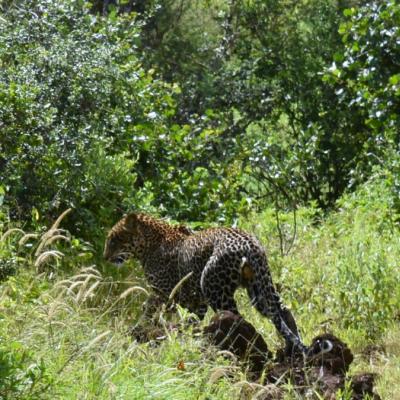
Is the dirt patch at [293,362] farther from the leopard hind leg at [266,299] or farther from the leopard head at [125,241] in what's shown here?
the leopard head at [125,241]

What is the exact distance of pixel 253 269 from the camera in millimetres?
8961

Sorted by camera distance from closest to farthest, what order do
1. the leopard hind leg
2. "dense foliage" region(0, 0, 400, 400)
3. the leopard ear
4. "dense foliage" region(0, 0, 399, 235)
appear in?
"dense foliage" region(0, 0, 400, 400)
the leopard hind leg
the leopard ear
"dense foliage" region(0, 0, 399, 235)

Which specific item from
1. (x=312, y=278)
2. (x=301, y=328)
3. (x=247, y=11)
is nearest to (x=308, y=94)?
(x=247, y=11)

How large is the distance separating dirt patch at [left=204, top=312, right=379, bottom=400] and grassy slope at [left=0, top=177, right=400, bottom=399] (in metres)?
0.20

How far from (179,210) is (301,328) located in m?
2.98

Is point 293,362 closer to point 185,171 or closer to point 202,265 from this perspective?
point 202,265

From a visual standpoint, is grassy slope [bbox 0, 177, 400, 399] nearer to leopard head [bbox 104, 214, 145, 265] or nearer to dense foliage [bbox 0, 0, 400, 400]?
dense foliage [bbox 0, 0, 400, 400]

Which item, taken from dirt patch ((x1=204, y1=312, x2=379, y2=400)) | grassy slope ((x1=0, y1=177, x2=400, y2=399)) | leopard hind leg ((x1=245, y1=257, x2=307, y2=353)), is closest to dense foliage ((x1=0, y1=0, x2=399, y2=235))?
grassy slope ((x1=0, y1=177, x2=400, y2=399))

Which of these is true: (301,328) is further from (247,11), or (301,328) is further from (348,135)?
(247,11)

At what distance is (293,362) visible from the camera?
25.2 feet

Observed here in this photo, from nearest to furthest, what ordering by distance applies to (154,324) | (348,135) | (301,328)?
(154,324) < (301,328) < (348,135)

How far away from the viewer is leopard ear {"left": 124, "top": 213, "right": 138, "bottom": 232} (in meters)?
9.92

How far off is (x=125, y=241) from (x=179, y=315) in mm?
1656

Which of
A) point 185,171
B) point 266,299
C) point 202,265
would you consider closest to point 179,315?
point 266,299
